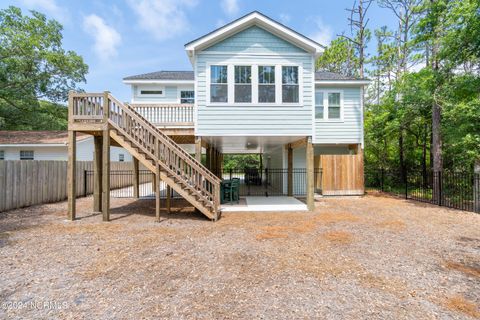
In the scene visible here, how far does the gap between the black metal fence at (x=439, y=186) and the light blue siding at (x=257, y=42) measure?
26.8 feet

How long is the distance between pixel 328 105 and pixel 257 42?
5858 millimetres

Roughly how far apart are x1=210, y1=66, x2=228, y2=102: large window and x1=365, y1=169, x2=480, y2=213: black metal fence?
9.33 metres

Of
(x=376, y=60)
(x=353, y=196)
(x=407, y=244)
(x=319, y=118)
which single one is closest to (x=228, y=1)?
(x=319, y=118)

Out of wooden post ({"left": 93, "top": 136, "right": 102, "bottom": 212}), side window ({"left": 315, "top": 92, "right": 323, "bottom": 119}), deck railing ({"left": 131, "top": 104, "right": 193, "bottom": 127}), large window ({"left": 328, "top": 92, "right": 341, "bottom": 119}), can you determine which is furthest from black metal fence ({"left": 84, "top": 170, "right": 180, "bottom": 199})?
large window ({"left": 328, "top": 92, "right": 341, "bottom": 119})

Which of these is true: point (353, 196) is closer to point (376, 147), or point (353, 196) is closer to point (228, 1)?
point (376, 147)

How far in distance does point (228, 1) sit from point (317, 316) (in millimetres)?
15359

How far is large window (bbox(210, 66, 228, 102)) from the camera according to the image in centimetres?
863

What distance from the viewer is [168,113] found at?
938 centimetres

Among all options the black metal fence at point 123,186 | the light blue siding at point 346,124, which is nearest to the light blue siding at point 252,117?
the light blue siding at point 346,124

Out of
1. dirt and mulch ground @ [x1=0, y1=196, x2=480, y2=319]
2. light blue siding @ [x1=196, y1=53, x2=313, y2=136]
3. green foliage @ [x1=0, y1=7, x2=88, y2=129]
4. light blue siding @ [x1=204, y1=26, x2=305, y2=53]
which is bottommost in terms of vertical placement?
dirt and mulch ground @ [x1=0, y1=196, x2=480, y2=319]

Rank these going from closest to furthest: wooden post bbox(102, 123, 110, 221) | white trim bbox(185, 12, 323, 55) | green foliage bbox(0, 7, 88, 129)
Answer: wooden post bbox(102, 123, 110, 221)
white trim bbox(185, 12, 323, 55)
green foliage bbox(0, 7, 88, 129)

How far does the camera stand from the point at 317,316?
9.18 feet

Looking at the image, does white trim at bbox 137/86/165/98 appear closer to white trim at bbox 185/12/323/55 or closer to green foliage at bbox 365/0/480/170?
white trim at bbox 185/12/323/55

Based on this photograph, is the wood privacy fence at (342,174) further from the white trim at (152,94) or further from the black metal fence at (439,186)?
Answer: the white trim at (152,94)
